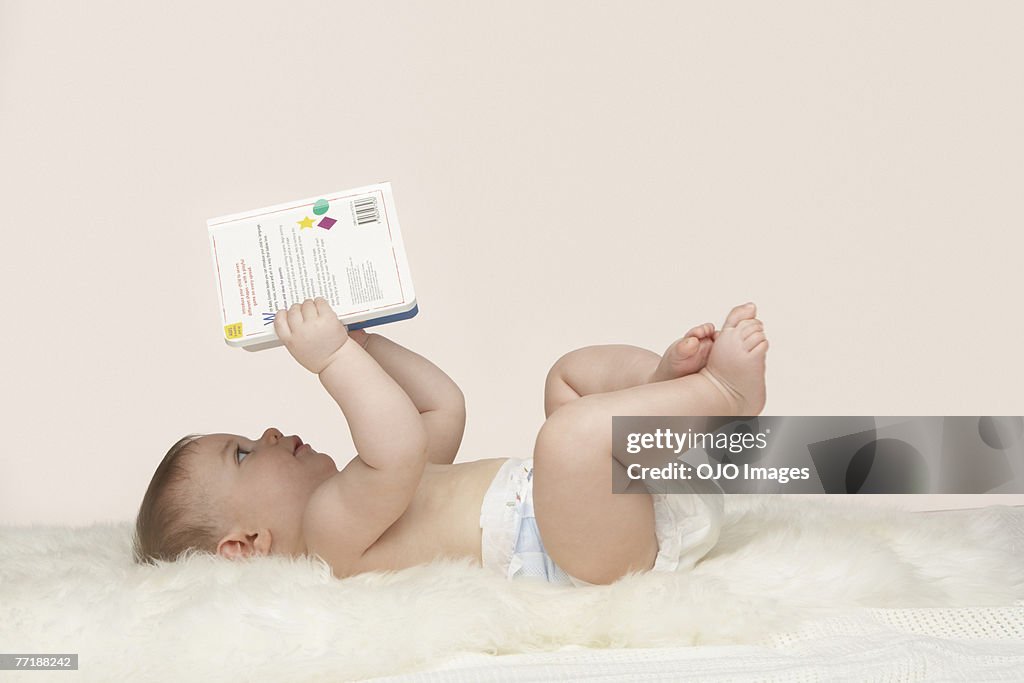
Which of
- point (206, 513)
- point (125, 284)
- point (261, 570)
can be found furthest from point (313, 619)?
point (125, 284)

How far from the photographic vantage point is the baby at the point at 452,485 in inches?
52.3

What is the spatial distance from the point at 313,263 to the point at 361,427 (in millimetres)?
220

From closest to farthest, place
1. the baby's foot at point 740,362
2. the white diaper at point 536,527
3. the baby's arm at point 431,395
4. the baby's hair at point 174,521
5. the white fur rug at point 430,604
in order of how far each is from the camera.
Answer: the white fur rug at point 430,604
the baby's foot at point 740,362
the white diaper at point 536,527
the baby's hair at point 174,521
the baby's arm at point 431,395

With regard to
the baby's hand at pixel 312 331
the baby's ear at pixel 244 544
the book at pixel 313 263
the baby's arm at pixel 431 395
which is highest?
the book at pixel 313 263

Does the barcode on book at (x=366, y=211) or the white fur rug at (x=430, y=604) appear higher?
the barcode on book at (x=366, y=211)

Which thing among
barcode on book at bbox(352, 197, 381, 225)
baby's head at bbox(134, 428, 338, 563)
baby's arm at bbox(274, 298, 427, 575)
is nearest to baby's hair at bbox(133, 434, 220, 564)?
baby's head at bbox(134, 428, 338, 563)

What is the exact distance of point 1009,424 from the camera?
1.75 metres

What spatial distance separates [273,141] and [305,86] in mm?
134

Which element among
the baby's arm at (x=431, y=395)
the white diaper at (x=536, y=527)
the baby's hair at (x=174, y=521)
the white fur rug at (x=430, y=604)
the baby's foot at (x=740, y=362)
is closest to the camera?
the white fur rug at (x=430, y=604)

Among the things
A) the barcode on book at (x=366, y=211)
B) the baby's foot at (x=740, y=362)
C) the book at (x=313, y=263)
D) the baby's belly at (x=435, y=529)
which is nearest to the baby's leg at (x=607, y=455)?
the baby's foot at (x=740, y=362)

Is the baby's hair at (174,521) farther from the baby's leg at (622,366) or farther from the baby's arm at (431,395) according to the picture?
the baby's leg at (622,366)

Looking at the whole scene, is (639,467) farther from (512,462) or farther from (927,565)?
(927,565)

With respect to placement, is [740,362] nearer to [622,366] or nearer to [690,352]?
[690,352]

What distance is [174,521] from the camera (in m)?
1.51
